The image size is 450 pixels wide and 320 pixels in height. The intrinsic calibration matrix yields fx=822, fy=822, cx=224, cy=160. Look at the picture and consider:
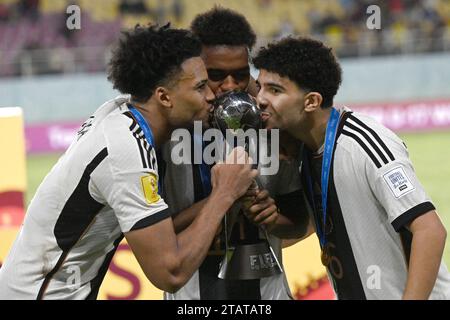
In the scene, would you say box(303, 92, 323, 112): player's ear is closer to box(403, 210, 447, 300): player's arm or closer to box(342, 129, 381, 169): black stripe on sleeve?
box(342, 129, 381, 169): black stripe on sleeve

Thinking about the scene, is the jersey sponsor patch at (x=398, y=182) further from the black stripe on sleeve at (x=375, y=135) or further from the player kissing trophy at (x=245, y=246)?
the player kissing trophy at (x=245, y=246)

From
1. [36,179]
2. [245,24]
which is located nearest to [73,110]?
[36,179]

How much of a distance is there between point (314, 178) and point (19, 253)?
1486 millimetres

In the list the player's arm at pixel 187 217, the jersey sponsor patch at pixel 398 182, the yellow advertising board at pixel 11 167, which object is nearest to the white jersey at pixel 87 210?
the player's arm at pixel 187 217

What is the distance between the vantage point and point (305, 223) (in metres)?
4.43

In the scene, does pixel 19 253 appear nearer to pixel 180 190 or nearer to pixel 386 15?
pixel 180 190

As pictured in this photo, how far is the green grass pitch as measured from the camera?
11773mm

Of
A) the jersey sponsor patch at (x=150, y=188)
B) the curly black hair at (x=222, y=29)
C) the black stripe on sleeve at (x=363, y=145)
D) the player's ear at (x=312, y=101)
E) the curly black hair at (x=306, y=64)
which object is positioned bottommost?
the jersey sponsor patch at (x=150, y=188)

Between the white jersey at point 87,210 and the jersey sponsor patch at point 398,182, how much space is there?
100cm

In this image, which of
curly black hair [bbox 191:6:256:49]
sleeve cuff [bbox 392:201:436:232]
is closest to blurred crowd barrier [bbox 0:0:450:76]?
curly black hair [bbox 191:6:256:49]

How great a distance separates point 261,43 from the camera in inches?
628

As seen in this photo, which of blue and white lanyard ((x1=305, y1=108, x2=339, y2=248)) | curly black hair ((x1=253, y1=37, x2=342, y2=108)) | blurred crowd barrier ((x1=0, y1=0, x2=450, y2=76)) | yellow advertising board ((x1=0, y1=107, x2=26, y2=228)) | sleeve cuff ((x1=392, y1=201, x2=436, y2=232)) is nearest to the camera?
sleeve cuff ((x1=392, y1=201, x2=436, y2=232))

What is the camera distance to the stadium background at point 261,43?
17281mm

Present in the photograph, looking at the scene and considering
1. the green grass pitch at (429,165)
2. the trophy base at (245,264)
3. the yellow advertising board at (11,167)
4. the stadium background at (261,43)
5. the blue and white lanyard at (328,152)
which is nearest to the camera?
the blue and white lanyard at (328,152)
